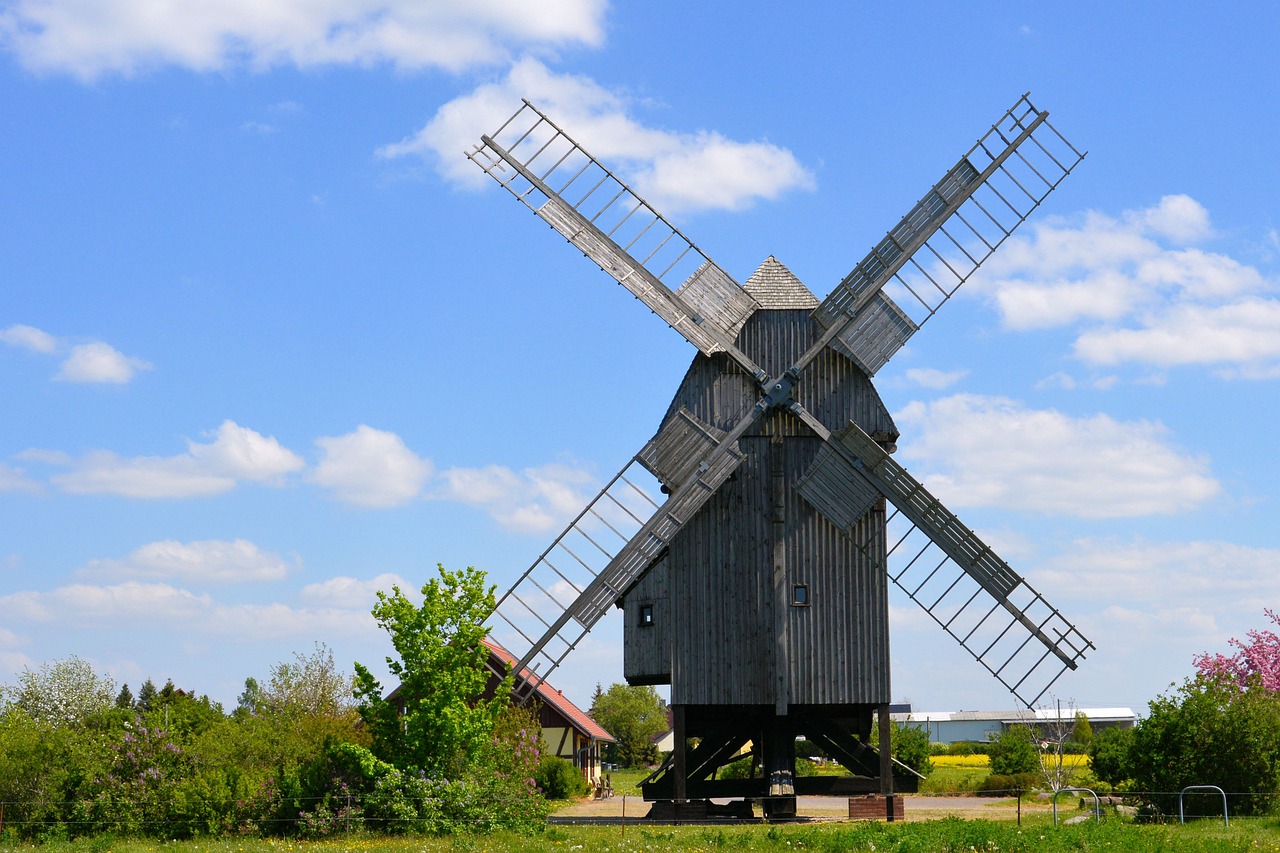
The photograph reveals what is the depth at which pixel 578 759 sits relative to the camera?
46781 mm

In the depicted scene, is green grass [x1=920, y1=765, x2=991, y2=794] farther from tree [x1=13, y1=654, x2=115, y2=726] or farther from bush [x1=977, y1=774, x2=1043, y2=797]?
tree [x1=13, y1=654, x2=115, y2=726]

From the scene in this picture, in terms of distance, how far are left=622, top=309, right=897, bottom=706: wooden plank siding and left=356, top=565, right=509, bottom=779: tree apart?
414 cm

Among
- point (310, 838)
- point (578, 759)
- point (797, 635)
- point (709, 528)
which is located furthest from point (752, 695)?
point (578, 759)

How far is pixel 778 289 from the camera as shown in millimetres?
27641

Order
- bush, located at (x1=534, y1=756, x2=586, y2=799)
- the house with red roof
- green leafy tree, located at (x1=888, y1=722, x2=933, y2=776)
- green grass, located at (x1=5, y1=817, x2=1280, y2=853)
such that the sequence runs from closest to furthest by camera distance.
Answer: green grass, located at (x1=5, y1=817, x2=1280, y2=853) → bush, located at (x1=534, y1=756, x2=586, y2=799) → green leafy tree, located at (x1=888, y1=722, x2=933, y2=776) → the house with red roof

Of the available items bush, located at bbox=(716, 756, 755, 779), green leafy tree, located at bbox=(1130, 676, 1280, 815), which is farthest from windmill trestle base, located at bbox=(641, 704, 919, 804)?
bush, located at bbox=(716, 756, 755, 779)

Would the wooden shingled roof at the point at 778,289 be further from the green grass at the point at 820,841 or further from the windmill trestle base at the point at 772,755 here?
the green grass at the point at 820,841

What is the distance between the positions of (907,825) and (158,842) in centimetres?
1258

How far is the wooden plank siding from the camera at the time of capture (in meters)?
26.4

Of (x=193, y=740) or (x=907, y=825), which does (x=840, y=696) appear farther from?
(x=193, y=740)

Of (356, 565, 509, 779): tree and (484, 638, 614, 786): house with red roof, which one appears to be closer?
(356, 565, 509, 779): tree

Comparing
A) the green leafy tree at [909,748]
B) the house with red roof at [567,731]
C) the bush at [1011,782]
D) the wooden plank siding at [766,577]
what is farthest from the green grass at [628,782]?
the wooden plank siding at [766,577]

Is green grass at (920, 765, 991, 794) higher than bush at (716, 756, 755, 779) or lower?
lower

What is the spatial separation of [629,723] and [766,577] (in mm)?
53470
